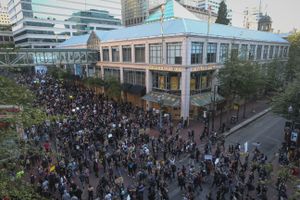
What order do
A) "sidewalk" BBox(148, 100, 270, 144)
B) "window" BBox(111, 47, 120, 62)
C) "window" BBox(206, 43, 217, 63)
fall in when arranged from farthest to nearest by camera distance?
"window" BBox(111, 47, 120, 62), "window" BBox(206, 43, 217, 63), "sidewalk" BBox(148, 100, 270, 144)

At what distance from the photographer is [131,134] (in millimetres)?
23922

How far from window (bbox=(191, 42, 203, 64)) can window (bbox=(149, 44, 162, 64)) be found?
191 inches

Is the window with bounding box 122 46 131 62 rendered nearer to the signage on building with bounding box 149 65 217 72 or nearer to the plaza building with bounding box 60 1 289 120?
the plaza building with bounding box 60 1 289 120

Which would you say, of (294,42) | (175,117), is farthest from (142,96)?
(294,42)

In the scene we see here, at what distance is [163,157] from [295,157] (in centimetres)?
1160

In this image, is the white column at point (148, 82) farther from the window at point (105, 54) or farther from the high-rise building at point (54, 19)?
the high-rise building at point (54, 19)

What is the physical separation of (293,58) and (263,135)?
98.4 feet

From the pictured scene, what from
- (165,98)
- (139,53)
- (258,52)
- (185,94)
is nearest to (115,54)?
(139,53)

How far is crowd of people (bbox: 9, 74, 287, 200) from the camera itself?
1404 cm

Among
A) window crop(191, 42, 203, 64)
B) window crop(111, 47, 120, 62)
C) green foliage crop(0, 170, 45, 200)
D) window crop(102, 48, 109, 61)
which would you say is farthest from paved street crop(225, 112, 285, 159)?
window crop(102, 48, 109, 61)

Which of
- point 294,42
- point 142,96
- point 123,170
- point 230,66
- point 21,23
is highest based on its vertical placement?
point 21,23

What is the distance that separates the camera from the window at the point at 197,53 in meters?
28.9

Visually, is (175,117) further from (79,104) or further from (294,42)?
(294,42)

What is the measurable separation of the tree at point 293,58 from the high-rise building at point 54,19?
248 feet
